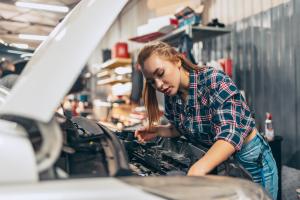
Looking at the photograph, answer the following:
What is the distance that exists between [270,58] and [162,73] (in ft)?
6.14

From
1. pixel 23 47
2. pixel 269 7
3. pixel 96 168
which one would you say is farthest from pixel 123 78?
pixel 96 168

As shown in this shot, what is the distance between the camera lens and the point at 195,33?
11.3 feet

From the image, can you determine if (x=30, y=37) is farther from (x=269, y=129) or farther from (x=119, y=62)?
(x=119, y=62)

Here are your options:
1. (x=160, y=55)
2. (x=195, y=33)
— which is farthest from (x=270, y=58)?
(x=160, y=55)

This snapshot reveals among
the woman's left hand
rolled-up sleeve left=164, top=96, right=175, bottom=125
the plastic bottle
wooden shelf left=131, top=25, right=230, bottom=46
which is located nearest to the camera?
the woman's left hand

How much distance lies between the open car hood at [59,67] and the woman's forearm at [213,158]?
524 mm

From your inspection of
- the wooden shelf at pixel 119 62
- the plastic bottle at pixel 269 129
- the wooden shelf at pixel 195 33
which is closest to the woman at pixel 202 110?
the plastic bottle at pixel 269 129

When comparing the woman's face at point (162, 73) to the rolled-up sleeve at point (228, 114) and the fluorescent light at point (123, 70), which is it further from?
the fluorescent light at point (123, 70)

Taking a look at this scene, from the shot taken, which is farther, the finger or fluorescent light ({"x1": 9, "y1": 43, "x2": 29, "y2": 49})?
the finger

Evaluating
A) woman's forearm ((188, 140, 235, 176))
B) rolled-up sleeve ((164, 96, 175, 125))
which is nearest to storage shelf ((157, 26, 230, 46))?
rolled-up sleeve ((164, 96, 175, 125))

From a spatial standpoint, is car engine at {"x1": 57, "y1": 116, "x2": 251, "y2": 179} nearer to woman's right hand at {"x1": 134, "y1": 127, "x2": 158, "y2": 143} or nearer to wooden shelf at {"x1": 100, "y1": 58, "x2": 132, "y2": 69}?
woman's right hand at {"x1": 134, "y1": 127, "x2": 158, "y2": 143}

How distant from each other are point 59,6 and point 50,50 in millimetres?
661

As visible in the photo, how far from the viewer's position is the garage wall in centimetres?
274

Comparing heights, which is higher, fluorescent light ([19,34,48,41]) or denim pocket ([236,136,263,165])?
fluorescent light ([19,34,48,41])
